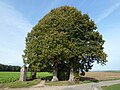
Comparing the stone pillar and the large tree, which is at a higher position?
the large tree

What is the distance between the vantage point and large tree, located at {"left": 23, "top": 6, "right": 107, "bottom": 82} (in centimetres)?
3625

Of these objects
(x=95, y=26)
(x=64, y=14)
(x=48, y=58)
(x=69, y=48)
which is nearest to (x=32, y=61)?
(x=48, y=58)

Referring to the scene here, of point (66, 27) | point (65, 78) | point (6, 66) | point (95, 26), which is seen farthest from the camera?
point (6, 66)

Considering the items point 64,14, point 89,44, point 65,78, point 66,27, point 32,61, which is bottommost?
point 65,78

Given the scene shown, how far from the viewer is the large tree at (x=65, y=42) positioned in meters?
36.2

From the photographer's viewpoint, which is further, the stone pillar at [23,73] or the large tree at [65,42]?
the stone pillar at [23,73]

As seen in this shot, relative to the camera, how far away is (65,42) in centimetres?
3653

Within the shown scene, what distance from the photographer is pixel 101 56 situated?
38.8 m

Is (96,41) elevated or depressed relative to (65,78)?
elevated

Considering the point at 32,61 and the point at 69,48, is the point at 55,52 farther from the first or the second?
the point at 32,61

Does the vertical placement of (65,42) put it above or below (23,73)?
above

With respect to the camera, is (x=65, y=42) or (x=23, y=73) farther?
(x=23, y=73)

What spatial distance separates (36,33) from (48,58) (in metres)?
6.03

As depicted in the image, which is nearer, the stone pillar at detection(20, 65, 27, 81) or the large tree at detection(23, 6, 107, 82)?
the large tree at detection(23, 6, 107, 82)
